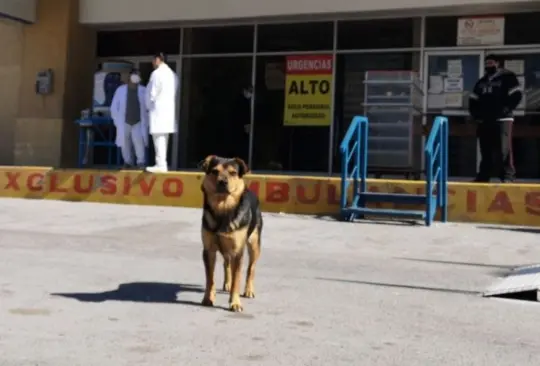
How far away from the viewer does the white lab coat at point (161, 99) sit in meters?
12.3

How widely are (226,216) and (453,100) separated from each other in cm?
998

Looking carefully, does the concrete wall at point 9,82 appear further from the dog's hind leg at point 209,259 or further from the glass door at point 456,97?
the dog's hind leg at point 209,259

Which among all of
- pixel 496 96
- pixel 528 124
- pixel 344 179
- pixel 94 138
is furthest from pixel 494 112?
pixel 94 138

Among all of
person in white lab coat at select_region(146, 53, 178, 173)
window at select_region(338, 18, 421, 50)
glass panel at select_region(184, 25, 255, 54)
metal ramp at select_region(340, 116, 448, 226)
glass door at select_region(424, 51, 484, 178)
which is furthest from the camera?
glass panel at select_region(184, 25, 255, 54)

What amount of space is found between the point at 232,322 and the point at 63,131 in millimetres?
11814

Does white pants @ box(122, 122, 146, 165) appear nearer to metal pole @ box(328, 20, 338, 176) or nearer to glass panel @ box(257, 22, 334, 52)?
glass panel @ box(257, 22, 334, 52)

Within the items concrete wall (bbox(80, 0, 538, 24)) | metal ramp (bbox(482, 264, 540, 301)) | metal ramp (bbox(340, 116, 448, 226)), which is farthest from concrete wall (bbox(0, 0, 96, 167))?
metal ramp (bbox(482, 264, 540, 301))

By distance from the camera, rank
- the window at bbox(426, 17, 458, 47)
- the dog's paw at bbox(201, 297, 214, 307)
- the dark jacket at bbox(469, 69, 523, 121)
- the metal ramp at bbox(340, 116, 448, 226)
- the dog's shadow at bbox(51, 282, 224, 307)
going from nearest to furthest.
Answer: the dog's paw at bbox(201, 297, 214, 307) → the dog's shadow at bbox(51, 282, 224, 307) → the metal ramp at bbox(340, 116, 448, 226) → the dark jacket at bbox(469, 69, 523, 121) → the window at bbox(426, 17, 458, 47)

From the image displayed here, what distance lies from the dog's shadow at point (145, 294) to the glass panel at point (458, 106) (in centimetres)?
905

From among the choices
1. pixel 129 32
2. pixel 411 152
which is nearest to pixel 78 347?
pixel 411 152

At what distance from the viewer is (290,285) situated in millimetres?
6406

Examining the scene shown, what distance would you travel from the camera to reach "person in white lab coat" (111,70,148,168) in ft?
42.8

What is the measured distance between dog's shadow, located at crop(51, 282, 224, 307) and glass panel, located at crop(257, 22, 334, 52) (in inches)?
385

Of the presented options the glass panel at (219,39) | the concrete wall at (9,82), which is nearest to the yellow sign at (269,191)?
the concrete wall at (9,82)
